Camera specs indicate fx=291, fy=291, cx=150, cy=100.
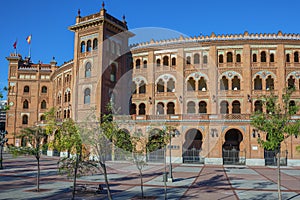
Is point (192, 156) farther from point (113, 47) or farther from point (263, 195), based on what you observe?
point (263, 195)

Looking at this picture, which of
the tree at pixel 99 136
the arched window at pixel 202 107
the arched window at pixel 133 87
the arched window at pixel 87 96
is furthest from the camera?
the arched window at pixel 133 87

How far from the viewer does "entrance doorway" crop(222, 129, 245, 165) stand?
34.3m

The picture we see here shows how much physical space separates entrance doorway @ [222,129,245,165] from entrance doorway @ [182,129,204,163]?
9.62ft

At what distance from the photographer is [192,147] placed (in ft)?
124

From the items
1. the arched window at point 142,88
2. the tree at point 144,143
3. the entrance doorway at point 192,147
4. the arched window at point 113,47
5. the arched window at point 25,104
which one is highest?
the arched window at point 113,47

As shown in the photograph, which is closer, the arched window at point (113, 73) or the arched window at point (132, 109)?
the arched window at point (113, 73)

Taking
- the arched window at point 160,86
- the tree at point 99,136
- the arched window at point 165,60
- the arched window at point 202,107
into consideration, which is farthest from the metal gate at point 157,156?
the tree at point 99,136

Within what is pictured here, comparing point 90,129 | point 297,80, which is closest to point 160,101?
point 297,80

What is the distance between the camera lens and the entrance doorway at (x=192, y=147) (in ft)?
116

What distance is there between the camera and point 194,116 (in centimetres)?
3494

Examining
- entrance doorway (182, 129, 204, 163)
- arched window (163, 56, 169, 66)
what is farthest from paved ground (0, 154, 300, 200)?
arched window (163, 56, 169, 66)

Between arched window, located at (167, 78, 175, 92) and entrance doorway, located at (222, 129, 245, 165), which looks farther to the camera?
arched window, located at (167, 78, 175, 92)

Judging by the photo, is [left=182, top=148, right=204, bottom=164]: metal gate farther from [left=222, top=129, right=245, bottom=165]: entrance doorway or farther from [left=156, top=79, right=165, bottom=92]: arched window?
[left=156, top=79, right=165, bottom=92]: arched window

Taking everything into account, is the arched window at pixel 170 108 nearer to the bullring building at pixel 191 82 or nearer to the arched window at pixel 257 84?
the bullring building at pixel 191 82
